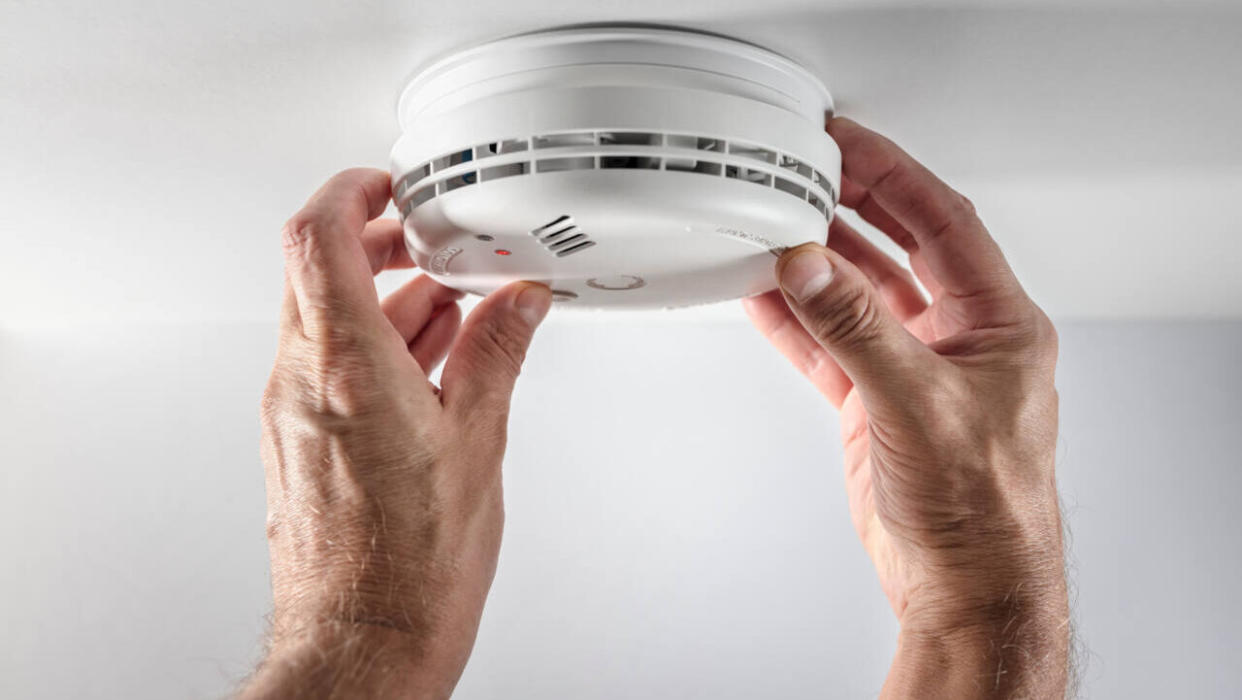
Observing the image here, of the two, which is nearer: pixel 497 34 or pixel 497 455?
pixel 497 34

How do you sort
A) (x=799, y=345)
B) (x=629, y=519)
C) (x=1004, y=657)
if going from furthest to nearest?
(x=629, y=519) → (x=799, y=345) → (x=1004, y=657)

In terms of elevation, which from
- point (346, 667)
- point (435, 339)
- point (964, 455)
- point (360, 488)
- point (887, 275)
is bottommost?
point (346, 667)

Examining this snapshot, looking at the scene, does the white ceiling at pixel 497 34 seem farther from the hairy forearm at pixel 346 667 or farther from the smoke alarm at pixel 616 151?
the hairy forearm at pixel 346 667

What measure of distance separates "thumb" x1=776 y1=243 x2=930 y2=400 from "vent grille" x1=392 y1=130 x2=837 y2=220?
5 centimetres

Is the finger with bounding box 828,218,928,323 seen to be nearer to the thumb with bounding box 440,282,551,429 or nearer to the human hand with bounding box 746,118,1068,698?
the human hand with bounding box 746,118,1068,698

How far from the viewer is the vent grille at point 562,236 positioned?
1.93 ft

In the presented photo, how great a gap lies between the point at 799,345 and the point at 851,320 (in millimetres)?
438

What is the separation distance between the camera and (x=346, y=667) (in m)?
0.61

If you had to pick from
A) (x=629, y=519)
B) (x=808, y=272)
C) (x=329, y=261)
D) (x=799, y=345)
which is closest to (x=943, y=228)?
(x=808, y=272)

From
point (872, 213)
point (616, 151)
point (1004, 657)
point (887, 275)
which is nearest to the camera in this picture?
point (616, 151)

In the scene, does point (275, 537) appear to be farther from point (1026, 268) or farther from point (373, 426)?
point (1026, 268)

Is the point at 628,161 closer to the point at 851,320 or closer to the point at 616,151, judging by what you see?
the point at 616,151

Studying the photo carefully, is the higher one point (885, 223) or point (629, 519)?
point (885, 223)

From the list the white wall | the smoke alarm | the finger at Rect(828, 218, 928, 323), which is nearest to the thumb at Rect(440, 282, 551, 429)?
the smoke alarm
